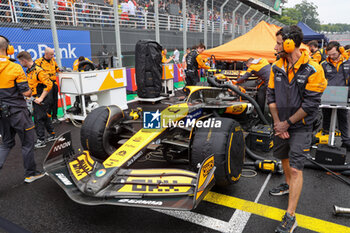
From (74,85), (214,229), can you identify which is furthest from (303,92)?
(74,85)

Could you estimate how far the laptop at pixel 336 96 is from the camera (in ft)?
12.8

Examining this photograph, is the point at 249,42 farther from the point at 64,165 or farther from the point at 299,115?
the point at 64,165

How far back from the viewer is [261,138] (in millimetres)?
4297

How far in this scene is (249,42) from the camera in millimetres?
8914

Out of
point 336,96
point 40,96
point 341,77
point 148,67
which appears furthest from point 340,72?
point 40,96

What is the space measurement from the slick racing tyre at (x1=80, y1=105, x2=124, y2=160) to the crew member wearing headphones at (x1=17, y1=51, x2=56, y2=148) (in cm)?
172

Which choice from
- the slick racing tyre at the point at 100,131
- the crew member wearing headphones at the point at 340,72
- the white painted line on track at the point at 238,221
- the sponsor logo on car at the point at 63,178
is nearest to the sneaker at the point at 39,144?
the slick racing tyre at the point at 100,131

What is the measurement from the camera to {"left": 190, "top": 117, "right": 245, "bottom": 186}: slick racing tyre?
2.64 m

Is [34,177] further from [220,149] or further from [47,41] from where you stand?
[47,41]

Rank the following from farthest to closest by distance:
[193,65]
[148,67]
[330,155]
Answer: [193,65] → [148,67] → [330,155]

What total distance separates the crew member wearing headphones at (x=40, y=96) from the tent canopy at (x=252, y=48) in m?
5.82

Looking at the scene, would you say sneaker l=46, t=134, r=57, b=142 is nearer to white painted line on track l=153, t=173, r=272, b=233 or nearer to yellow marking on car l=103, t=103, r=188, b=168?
yellow marking on car l=103, t=103, r=188, b=168

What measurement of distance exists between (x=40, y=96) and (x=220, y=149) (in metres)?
3.77

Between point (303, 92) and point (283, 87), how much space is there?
0.59 ft
